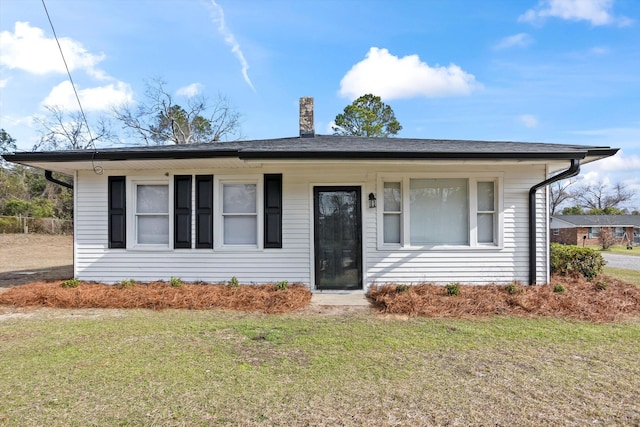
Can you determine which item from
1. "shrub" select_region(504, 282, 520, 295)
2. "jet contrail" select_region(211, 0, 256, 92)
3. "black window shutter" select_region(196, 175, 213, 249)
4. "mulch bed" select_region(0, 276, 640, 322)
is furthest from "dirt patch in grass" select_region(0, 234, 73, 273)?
"shrub" select_region(504, 282, 520, 295)

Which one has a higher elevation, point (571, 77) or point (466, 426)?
point (571, 77)

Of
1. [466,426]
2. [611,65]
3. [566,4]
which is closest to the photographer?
[466,426]

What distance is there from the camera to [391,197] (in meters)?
6.86

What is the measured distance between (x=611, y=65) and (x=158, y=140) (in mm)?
26962

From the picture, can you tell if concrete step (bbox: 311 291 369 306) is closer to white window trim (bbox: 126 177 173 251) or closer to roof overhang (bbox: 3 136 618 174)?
roof overhang (bbox: 3 136 618 174)

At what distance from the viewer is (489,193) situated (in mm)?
6848

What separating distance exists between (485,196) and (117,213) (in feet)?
23.5

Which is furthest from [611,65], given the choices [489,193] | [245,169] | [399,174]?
[245,169]

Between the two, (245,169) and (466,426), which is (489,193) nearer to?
(245,169)

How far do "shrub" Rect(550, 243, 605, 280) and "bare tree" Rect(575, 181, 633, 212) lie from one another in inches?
2093

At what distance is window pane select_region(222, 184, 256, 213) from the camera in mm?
6926

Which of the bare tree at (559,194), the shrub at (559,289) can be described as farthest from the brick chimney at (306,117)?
the bare tree at (559,194)

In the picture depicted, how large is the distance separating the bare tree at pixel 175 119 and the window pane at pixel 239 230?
73.3ft

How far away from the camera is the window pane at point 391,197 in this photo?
22.5ft
